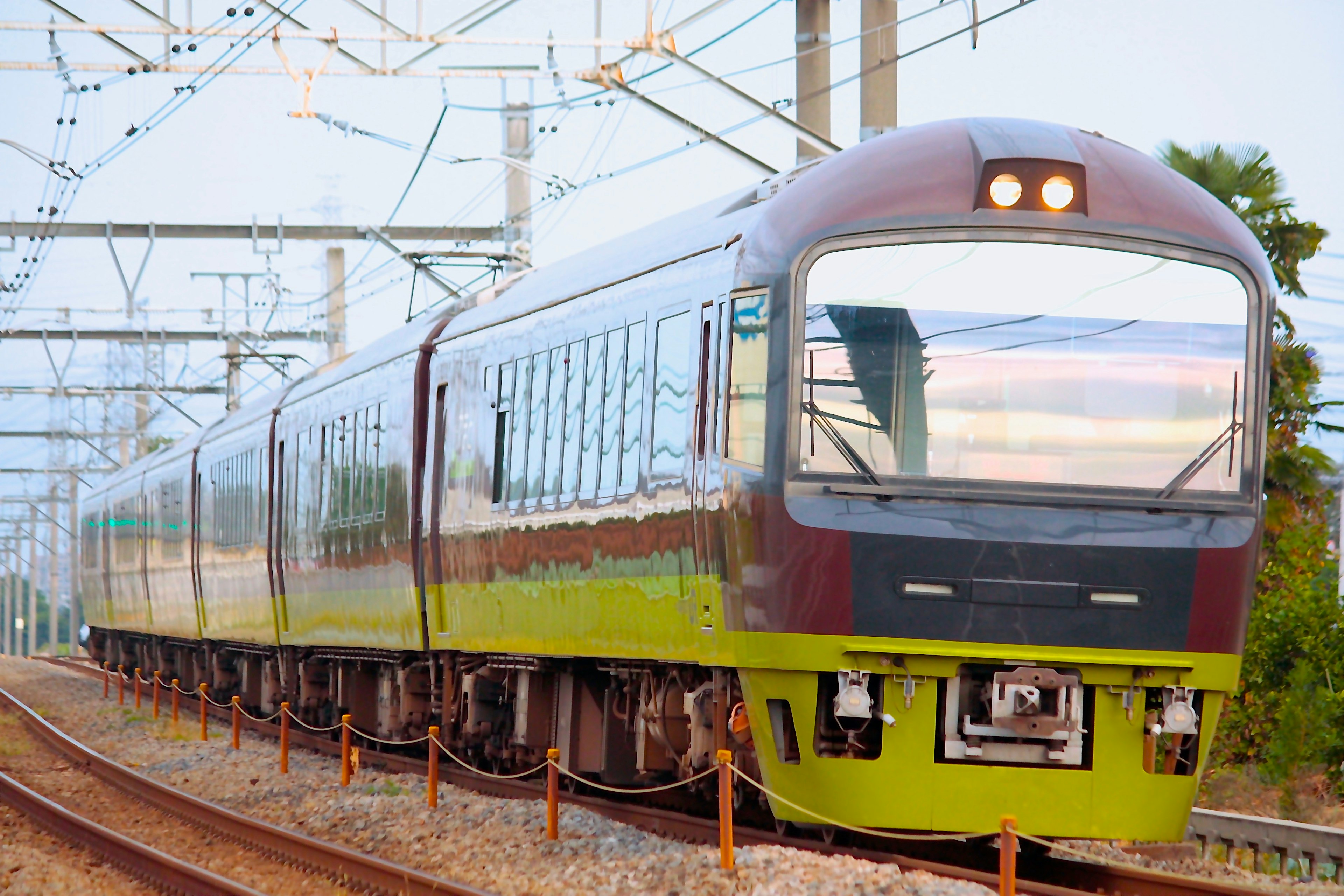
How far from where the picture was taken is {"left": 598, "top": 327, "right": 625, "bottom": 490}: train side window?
1081cm

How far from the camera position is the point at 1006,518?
8406 millimetres

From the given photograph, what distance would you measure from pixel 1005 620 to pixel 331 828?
6.48 meters

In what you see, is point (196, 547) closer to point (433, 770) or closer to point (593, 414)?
point (433, 770)

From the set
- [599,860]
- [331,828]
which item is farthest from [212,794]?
[599,860]

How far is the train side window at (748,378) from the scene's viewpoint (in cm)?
875

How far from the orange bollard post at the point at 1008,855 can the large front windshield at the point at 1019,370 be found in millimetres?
1569

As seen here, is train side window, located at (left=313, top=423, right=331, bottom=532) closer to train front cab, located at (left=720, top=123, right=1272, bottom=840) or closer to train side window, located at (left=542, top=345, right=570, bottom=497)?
train side window, located at (left=542, top=345, right=570, bottom=497)

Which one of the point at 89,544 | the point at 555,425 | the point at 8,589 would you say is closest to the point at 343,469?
the point at 555,425

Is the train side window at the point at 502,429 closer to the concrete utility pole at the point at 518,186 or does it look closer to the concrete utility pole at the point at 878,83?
the concrete utility pole at the point at 878,83

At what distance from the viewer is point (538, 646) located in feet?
39.7

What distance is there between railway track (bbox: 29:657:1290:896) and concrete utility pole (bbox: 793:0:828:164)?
527 cm

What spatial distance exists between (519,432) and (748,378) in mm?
3896

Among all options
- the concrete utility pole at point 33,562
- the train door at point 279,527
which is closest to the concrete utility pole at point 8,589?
the concrete utility pole at point 33,562

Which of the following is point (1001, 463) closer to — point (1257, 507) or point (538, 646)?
point (1257, 507)
